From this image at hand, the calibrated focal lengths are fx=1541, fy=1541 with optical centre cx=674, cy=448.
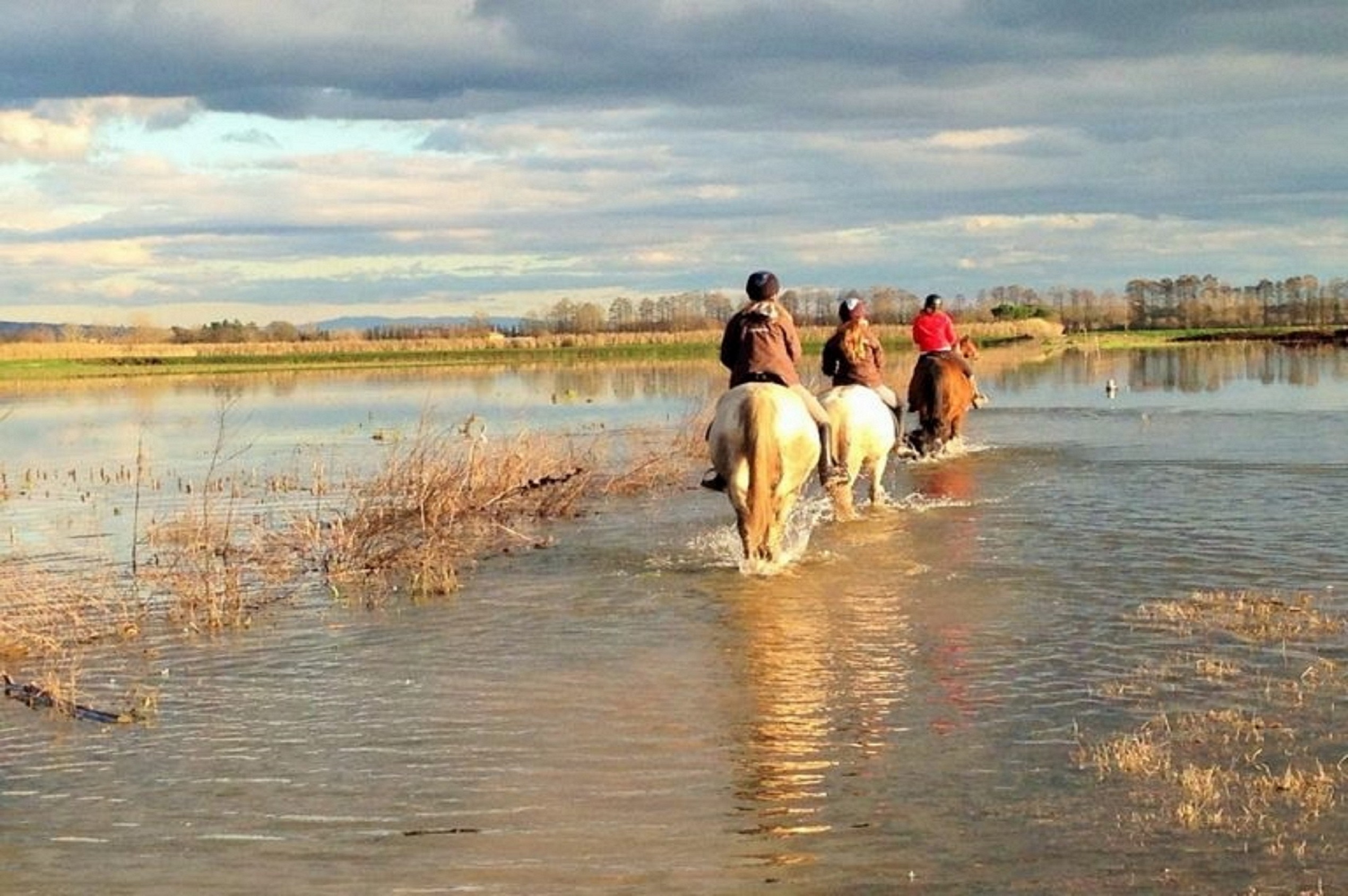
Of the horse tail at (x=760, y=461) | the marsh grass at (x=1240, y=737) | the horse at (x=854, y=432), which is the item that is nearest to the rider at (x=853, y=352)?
the horse at (x=854, y=432)

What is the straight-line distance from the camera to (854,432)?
1611 cm

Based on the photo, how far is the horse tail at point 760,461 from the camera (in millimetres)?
12023

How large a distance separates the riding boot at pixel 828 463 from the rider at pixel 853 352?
1.64 m

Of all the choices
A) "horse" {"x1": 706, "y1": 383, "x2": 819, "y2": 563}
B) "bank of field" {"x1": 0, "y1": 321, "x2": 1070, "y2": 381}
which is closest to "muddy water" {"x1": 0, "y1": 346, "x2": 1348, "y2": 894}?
"horse" {"x1": 706, "y1": 383, "x2": 819, "y2": 563}

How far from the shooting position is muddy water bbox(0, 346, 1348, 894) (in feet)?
19.1

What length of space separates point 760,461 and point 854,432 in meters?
4.19

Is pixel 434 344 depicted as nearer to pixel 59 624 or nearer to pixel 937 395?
pixel 937 395

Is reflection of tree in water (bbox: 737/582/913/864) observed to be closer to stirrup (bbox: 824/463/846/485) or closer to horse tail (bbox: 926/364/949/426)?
stirrup (bbox: 824/463/846/485)

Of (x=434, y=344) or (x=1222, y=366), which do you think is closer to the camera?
(x=1222, y=366)

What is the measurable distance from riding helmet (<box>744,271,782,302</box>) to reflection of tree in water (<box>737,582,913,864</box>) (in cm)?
304

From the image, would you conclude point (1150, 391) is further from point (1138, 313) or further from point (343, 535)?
point (1138, 313)

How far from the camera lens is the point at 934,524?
1510 centimetres

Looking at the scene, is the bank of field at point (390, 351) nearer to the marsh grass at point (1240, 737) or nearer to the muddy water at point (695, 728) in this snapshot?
the muddy water at point (695, 728)

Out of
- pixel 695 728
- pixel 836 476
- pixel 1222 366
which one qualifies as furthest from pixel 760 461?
pixel 1222 366
